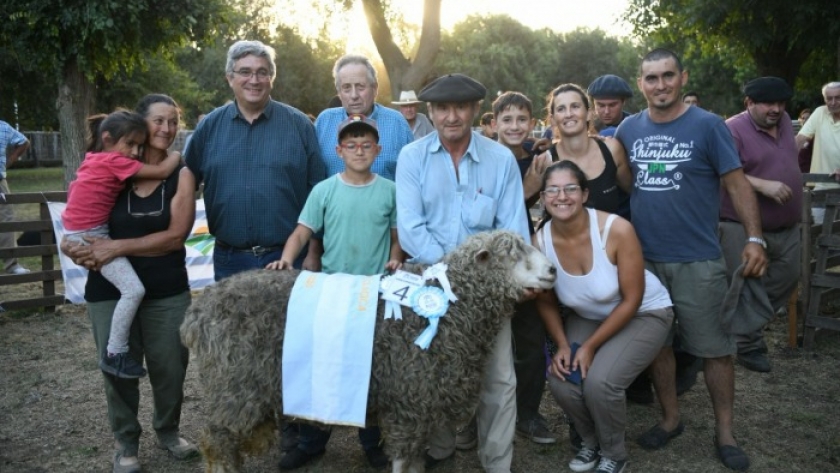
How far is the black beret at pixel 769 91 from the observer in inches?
253

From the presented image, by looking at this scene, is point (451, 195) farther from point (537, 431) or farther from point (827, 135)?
point (827, 135)

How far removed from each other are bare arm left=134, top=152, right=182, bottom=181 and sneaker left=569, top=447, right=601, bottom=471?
11.0 feet

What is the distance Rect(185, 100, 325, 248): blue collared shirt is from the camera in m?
4.78

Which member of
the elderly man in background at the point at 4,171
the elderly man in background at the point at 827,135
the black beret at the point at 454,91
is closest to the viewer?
the black beret at the point at 454,91

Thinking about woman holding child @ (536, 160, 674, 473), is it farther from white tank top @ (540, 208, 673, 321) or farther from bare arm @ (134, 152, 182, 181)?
bare arm @ (134, 152, 182, 181)

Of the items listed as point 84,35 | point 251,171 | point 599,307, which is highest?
point 84,35

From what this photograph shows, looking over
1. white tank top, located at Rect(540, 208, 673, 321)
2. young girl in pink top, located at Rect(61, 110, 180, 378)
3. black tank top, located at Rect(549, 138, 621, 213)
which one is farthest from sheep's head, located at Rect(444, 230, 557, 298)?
young girl in pink top, located at Rect(61, 110, 180, 378)

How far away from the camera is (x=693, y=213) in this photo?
4.75 metres

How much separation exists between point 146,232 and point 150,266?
223 millimetres

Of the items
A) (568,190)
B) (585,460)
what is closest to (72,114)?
(568,190)

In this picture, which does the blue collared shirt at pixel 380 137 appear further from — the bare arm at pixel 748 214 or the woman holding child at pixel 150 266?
the bare arm at pixel 748 214

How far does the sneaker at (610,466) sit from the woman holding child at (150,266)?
291cm

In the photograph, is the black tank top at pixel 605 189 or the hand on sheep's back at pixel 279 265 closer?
the hand on sheep's back at pixel 279 265

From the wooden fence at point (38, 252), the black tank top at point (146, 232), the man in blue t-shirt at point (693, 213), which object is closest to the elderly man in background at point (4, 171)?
the wooden fence at point (38, 252)
